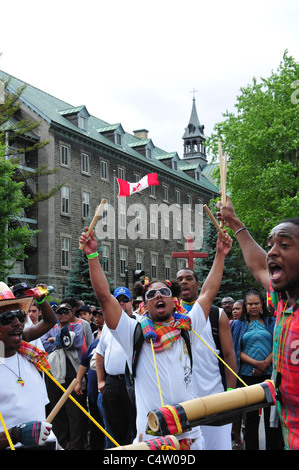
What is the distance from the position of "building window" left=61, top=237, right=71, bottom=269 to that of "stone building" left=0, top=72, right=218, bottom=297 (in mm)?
18

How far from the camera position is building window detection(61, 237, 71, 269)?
35875 millimetres

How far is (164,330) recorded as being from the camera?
413 cm

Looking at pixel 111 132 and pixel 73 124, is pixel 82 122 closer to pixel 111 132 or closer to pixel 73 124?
pixel 73 124

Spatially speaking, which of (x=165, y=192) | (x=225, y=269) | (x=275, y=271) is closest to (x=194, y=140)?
(x=165, y=192)

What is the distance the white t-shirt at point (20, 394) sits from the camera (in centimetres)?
369

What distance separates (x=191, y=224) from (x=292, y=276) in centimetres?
5039

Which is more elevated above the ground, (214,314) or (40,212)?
(40,212)

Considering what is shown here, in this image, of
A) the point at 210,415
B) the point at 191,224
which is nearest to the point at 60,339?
the point at 210,415

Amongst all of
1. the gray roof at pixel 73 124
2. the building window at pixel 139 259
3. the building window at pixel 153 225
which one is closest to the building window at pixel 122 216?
the building window at pixel 139 259

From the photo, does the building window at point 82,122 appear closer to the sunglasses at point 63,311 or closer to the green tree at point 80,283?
the green tree at point 80,283

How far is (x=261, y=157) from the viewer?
31.6 meters

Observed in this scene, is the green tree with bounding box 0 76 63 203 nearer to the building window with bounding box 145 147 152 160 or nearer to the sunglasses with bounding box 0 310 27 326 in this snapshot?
the building window with bounding box 145 147 152 160

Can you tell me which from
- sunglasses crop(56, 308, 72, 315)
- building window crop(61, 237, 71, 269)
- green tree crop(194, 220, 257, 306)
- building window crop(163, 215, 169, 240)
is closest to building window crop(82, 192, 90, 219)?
building window crop(61, 237, 71, 269)
